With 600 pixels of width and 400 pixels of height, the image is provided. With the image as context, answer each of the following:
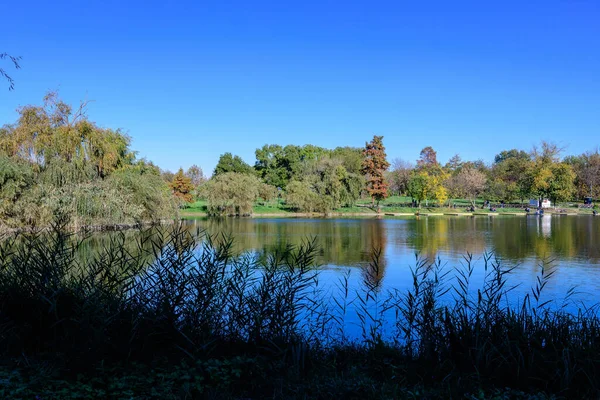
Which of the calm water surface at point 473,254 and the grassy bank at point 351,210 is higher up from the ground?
the grassy bank at point 351,210

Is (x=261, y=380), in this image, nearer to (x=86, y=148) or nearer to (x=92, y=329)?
(x=92, y=329)

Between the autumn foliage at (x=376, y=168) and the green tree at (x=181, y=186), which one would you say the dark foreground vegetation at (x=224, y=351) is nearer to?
the green tree at (x=181, y=186)

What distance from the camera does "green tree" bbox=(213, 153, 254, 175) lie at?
59.6 meters

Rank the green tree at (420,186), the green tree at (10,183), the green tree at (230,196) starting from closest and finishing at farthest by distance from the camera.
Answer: the green tree at (10,183) < the green tree at (230,196) < the green tree at (420,186)

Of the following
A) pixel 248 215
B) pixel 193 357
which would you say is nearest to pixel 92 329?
pixel 193 357

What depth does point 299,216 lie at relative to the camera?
140ft

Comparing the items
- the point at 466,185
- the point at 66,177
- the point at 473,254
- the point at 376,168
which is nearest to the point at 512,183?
the point at 466,185

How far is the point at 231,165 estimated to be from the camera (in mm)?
60125

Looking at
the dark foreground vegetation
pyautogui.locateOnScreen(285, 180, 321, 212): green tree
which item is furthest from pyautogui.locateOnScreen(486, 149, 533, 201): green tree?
the dark foreground vegetation

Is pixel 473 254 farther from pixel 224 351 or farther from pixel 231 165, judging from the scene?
pixel 231 165

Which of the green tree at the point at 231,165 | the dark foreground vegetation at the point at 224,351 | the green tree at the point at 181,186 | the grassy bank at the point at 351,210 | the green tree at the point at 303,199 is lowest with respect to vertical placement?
the dark foreground vegetation at the point at 224,351

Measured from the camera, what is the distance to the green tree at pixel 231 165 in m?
59.6

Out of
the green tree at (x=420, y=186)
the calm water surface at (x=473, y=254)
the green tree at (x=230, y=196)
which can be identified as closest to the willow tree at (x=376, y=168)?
the green tree at (x=420, y=186)

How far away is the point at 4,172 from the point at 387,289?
1742 centimetres
